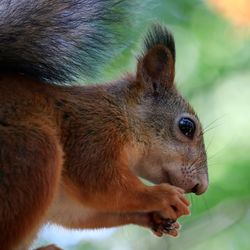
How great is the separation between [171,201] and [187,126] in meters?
0.33

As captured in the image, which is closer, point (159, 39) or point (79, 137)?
point (79, 137)

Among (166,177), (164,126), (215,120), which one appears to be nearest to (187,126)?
(164,126)

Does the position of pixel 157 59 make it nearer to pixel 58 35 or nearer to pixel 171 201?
pixel 58 35

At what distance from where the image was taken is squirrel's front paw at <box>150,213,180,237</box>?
2.26 metres

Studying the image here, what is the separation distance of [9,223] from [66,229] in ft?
1.41

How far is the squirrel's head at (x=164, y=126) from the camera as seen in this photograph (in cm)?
233

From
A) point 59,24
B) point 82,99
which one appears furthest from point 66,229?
point 59,24

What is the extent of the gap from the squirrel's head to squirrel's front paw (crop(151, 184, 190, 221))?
72 millimetres

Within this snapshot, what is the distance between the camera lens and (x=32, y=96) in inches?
86.5

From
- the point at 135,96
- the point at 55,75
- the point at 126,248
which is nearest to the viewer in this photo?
the point at 55,75

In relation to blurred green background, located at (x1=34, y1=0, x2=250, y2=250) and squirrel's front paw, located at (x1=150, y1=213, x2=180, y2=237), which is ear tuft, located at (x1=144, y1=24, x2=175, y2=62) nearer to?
blurred green background, located at (x1=34, y1=0, x2=250, y2=250)

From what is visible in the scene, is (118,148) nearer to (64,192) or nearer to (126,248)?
(64,192)

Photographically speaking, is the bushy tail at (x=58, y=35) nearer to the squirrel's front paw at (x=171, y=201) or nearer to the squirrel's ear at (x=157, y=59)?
the squirrel's ear at (x=157, y=59)

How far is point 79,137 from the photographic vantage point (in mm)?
2250
